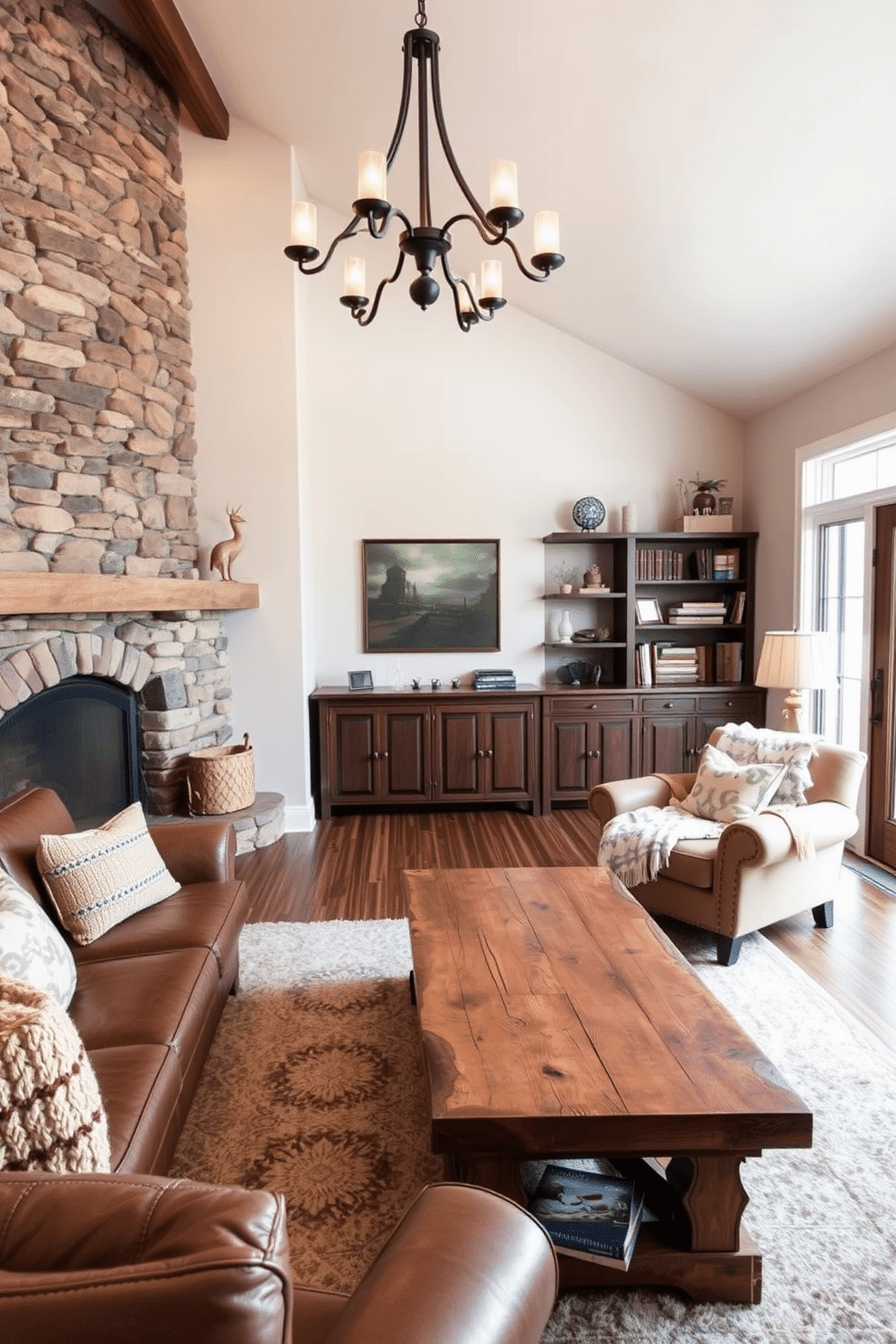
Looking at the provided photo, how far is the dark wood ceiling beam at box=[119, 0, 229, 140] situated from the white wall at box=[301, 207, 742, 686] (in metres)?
1.02

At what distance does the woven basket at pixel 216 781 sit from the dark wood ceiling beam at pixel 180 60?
3.59 m

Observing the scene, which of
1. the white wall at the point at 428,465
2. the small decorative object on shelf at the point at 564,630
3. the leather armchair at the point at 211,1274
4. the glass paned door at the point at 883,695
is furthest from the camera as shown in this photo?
the small decorative object on shelf at the point at 564,630

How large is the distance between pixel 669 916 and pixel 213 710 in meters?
2.87

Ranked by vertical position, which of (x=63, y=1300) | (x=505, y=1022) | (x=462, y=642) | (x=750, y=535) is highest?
(x=750, y=535)

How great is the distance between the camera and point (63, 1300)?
68cm

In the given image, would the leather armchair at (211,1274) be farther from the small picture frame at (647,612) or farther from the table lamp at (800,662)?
the small picture frame at (647,612)

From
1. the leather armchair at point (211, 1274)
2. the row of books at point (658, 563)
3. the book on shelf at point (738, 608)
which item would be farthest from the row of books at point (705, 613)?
the leather armchair at point (211, 1274)

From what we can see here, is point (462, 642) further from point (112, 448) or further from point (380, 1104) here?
point (380, 1104)

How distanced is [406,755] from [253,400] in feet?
8.04

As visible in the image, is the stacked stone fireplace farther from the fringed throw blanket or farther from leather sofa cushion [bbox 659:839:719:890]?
leather sofa cushion [bbox 659:839:719:890]

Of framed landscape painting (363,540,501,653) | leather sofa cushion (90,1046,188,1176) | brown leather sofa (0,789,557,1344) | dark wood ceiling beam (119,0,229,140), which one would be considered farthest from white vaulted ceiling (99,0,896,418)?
leather sofa cushion (90,1046,188,1176)

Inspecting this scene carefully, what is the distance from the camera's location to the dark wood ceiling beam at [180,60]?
11.8ft

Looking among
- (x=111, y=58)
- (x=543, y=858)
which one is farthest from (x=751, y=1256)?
(x=111, y=58)

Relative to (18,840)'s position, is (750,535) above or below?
above
